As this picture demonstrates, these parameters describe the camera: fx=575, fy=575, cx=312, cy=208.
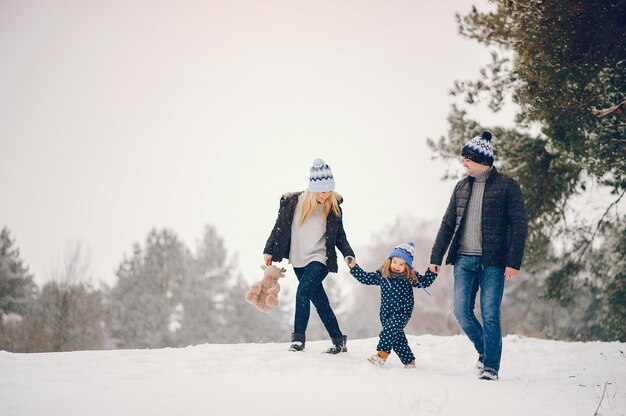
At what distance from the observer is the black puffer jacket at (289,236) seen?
6363 millimetres

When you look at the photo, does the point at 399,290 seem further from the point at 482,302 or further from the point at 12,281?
the point at 12,281

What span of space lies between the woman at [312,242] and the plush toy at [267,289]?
24 centimetres

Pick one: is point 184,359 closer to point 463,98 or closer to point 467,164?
point 467,164

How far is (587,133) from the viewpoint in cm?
828

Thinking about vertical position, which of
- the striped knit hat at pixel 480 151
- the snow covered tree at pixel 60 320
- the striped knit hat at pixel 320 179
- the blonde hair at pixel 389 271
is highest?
the striped knit hat at pixel 480 151

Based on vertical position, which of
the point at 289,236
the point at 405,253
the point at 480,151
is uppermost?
the point at 480,151

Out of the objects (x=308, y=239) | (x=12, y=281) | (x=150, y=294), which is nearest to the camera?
(x=308, y=239)

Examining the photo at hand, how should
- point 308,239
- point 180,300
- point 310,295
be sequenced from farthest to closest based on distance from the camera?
point 180,300 → point 308,239 → point 310,295

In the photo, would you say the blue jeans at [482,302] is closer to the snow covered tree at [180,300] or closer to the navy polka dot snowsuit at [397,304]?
the navy polka dot snowsuit at [397,304]

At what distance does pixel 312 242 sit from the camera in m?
6.39

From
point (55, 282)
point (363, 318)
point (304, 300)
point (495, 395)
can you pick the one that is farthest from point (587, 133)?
point (363, 318)

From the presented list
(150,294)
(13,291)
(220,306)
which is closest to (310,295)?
(13,291)

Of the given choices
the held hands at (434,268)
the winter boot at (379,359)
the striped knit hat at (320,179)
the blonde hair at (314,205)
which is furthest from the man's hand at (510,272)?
the striped knit hat at (320,179)

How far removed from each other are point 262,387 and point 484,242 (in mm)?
2589
